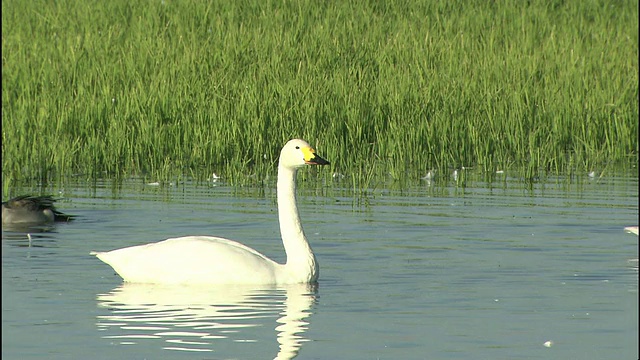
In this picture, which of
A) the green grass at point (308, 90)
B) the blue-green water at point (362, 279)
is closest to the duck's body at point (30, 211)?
the blue-green water at point (362, 279)

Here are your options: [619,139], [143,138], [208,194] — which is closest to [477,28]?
[619,139]

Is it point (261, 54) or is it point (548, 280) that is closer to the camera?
point (548, 280)

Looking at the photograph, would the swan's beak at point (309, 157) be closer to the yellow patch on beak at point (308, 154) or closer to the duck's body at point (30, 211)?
the yellow patch on beak at point (308, 154)

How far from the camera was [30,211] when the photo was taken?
44.5ft

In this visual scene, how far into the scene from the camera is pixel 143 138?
1655 centimetres

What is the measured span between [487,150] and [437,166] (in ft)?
1.95

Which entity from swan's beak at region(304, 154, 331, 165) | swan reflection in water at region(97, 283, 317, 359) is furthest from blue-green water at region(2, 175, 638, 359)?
swan's beak at region(304, 154, 331, 165)

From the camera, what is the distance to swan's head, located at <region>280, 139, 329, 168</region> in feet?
36.9

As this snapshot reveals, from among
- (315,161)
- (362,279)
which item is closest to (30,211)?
(315,161)

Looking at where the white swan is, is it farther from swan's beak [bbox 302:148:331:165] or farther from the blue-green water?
swan's beak [bbox 302:148:331:165]

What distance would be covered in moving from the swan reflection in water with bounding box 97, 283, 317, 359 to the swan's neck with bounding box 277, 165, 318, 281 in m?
0.14

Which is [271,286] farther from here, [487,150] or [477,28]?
[477,28]

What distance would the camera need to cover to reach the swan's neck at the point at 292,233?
10883 millimetres

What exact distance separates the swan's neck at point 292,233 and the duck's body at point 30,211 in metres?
2.76
